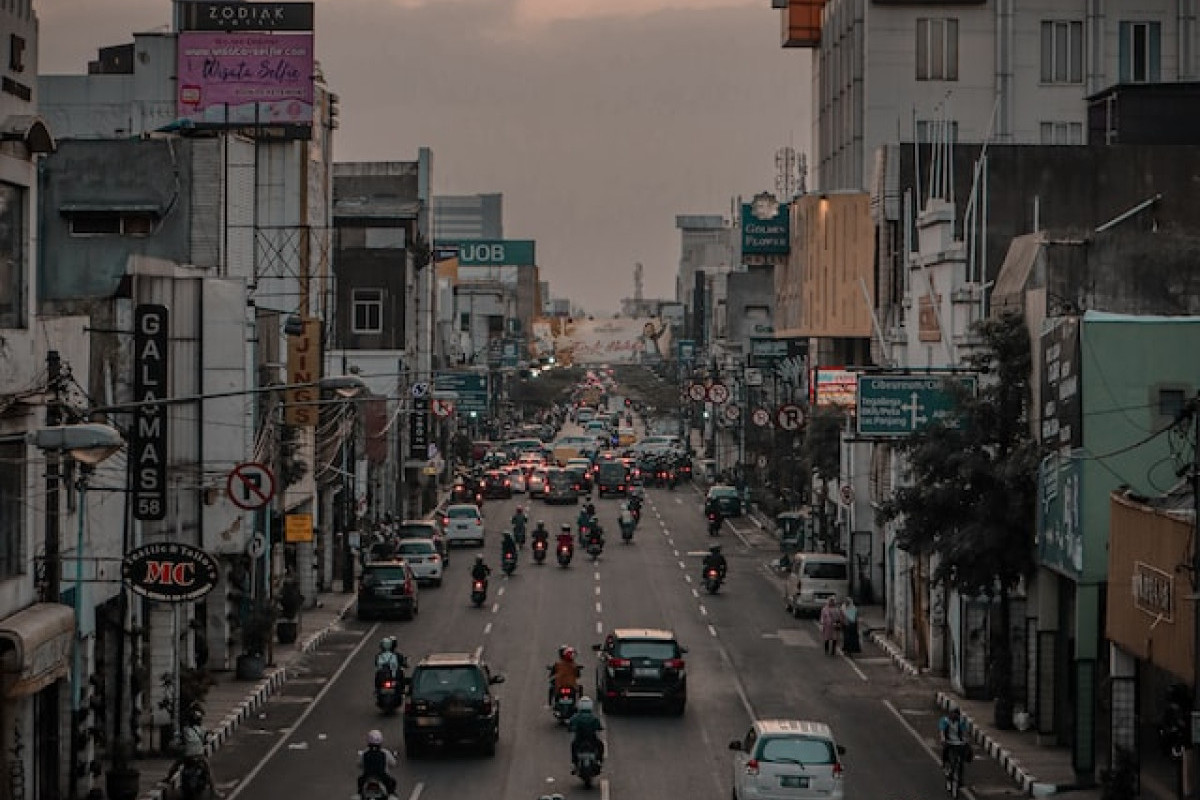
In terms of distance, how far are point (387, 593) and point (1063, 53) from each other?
154ft

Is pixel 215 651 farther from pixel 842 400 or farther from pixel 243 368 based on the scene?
pixel 842 400

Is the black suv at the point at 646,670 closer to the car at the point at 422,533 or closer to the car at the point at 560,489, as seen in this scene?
the car at the point at 422,533

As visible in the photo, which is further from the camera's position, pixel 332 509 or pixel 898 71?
pixel 898 71

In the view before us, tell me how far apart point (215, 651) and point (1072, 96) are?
56846mm

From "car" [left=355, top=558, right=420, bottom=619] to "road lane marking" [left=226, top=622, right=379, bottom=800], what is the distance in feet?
4.56

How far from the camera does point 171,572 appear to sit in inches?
1261

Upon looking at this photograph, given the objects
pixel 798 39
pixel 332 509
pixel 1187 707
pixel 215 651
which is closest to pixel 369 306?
pixel 798 39

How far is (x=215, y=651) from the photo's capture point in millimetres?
48938

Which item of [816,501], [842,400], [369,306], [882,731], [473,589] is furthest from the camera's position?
[369,306]

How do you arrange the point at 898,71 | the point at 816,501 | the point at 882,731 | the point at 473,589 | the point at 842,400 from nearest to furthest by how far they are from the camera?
1. the point at 882,731
2. the point at 473,589
3. the point at 842,400
4. the point at 816,501
5. the point at 898,71

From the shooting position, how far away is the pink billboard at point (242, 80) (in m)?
73.4

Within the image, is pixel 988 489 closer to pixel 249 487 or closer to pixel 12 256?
pixel 249 487

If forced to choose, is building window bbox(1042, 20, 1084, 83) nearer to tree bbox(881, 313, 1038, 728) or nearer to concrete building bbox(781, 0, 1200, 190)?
concrete building bbox(781, 0, 1200, 190)

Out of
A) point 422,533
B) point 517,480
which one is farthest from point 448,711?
point 517,480
